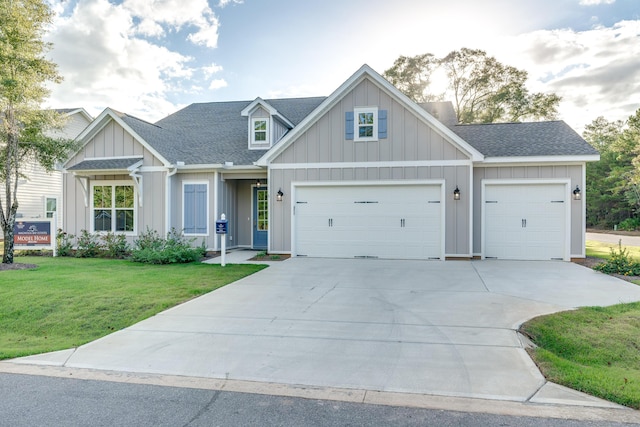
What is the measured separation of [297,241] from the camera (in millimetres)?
12766

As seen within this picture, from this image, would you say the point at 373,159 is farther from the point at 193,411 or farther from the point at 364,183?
the point at 193,411

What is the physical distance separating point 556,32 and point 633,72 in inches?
329

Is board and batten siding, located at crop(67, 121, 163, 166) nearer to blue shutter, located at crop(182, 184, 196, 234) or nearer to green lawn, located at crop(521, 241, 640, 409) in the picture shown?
A: blue shutter, located at crop(182, 184, 196, 234)

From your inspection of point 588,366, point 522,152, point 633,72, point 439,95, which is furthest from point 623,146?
point 588,366

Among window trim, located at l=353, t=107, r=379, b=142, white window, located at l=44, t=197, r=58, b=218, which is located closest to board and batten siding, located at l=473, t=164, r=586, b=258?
window trim, located at l=353, t=107, r=379, b=142

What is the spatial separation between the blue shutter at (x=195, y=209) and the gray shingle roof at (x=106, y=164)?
211cm

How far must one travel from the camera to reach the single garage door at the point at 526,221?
11852mm

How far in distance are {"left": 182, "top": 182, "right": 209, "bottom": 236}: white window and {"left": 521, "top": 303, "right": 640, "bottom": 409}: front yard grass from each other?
10685mm

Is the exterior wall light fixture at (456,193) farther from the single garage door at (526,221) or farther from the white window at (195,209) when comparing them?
the white window at (195,209)

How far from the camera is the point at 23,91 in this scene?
416 inches

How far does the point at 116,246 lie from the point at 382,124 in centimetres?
956

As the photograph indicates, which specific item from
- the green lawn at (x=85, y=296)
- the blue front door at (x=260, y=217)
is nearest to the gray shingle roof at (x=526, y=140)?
the blue front door at (x=260, y=217)

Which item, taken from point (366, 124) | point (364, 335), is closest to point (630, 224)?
point (366, 124)

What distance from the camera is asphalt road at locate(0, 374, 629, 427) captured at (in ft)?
10.0
